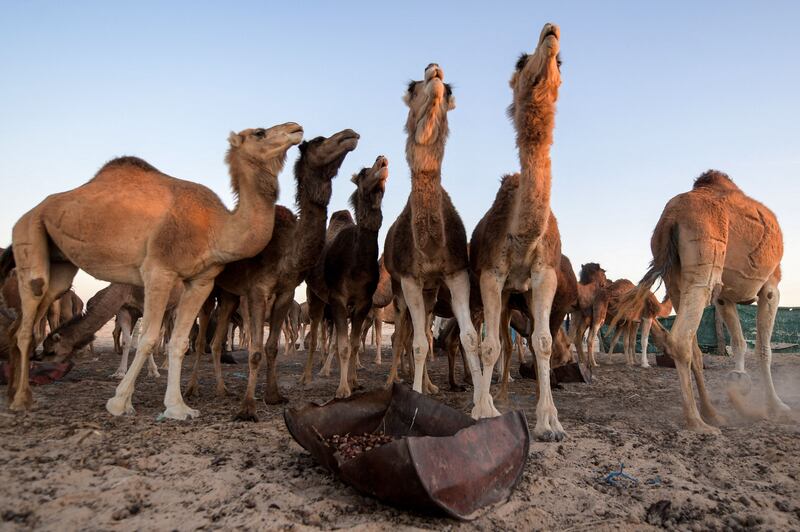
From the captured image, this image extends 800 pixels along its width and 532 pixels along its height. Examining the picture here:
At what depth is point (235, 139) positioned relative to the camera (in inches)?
249

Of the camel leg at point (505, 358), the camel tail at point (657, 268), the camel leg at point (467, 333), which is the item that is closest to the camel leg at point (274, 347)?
the camel leg at point (467, 333)

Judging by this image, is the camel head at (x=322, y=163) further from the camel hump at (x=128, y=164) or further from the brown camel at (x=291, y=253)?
the camel hump at (x=128, y=164)

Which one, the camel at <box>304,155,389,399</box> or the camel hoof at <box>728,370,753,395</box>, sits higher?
the camel at <box>304,155,389,399</box>

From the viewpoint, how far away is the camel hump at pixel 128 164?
6523mm

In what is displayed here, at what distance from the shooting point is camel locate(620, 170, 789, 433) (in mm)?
5375

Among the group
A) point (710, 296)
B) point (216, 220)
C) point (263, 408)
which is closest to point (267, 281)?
point (216, 220)

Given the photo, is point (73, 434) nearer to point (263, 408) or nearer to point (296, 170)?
point (263, 408)

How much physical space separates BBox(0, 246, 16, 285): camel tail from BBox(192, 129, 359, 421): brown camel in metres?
2.78

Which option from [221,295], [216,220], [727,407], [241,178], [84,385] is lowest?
[84,385]

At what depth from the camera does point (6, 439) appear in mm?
4102

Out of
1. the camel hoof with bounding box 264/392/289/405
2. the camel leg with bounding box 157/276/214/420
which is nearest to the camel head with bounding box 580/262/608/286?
the camel hoof with bounding box 264/392/289/405

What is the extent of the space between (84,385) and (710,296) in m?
8.79

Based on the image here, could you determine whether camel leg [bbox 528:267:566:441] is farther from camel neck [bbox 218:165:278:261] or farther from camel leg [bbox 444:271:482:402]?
camel neck [bbox 218:165:278:261]

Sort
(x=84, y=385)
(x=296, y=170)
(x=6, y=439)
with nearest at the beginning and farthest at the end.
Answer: (x=6, y=439)
(x=296, y=170)
(x=84, y=385)
